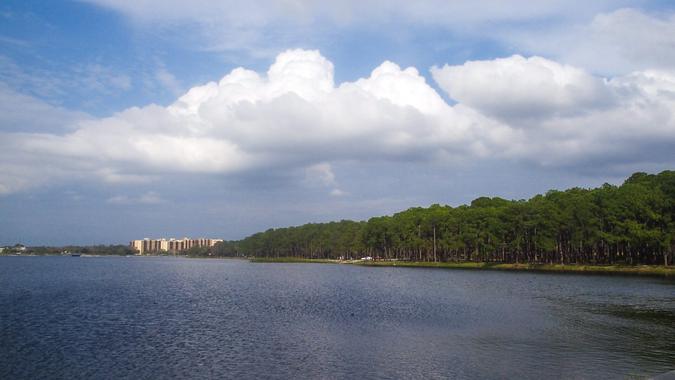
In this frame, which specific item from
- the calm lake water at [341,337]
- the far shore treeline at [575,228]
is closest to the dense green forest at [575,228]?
the far shore treeline at [575,228]

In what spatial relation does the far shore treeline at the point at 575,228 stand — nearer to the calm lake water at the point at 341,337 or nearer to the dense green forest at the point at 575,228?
the dense green forest at the point at 575,228

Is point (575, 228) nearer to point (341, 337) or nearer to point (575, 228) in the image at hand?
point (575, 228)

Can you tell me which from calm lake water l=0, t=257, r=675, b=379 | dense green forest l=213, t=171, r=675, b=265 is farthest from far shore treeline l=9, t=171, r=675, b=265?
calm lake water l=0, t=257, r=675, b=379

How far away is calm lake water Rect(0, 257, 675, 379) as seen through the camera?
82.5 ft

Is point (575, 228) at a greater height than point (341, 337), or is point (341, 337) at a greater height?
point (575, 228)

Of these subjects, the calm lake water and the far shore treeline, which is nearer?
the calm lake water

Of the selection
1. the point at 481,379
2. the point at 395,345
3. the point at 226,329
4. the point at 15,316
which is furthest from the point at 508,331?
the point at 15,316

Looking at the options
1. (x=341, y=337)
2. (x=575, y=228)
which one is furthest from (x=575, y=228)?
(x=341, y=337)

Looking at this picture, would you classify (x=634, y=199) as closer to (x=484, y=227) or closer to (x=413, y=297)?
(x=484, y=227)

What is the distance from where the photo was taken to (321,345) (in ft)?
102

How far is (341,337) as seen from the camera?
33500 millimetres

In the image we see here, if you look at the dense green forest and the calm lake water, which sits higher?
the dense green forest

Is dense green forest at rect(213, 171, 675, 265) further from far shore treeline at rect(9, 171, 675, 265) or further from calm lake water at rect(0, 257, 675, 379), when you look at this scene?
calm lake water at rect(0, 257, 675, 379)

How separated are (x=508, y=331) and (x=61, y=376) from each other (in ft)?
93.0
